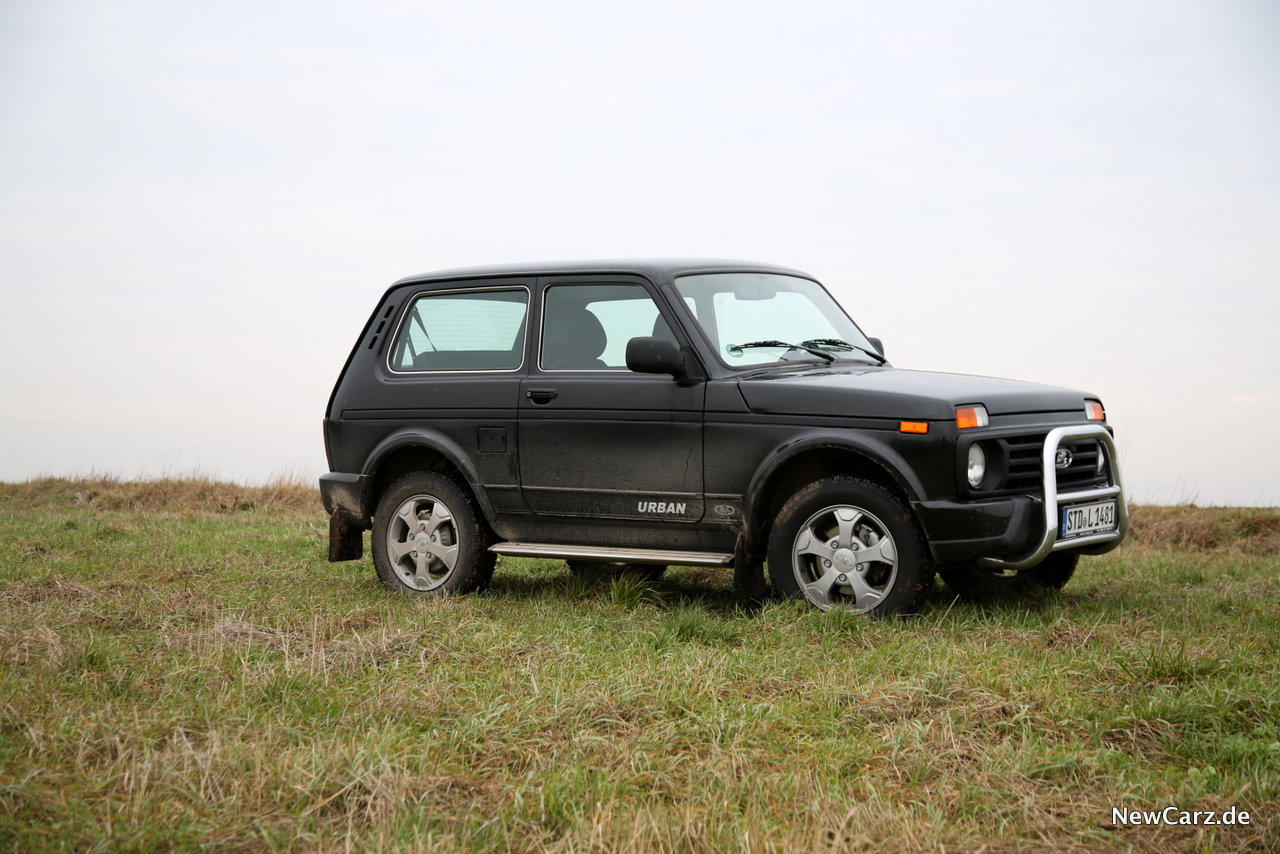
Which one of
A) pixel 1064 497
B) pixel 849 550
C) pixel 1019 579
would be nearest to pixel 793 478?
pixel 849 550

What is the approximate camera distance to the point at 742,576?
22.4 feet

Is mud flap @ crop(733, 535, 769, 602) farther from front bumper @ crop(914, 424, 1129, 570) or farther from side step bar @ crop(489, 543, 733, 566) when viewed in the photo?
front bumper @ crop(914, 424, 1129, 570)

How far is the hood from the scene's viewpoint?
620 centimetres

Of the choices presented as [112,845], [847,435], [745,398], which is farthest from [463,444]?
[112,845]

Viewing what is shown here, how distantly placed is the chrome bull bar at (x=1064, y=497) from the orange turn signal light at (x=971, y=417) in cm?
44

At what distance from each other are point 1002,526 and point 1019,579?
1.46 metres

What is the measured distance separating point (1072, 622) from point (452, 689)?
11.2 feet

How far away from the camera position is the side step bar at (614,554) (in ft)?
22.1

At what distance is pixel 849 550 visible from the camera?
6.38 metres

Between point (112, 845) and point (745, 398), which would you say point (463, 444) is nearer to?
point (745, 398)

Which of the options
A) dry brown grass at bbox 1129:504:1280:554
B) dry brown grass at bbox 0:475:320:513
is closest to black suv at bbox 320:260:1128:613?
dry brown grass at bbox 1129:504:1280:554

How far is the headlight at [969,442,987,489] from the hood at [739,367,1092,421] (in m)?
0.23

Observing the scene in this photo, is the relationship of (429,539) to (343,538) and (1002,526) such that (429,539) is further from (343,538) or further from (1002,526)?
(1002,526)

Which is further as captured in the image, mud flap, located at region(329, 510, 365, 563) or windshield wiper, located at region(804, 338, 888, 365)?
mud flap, located at region(329, 510, 365, 563)
